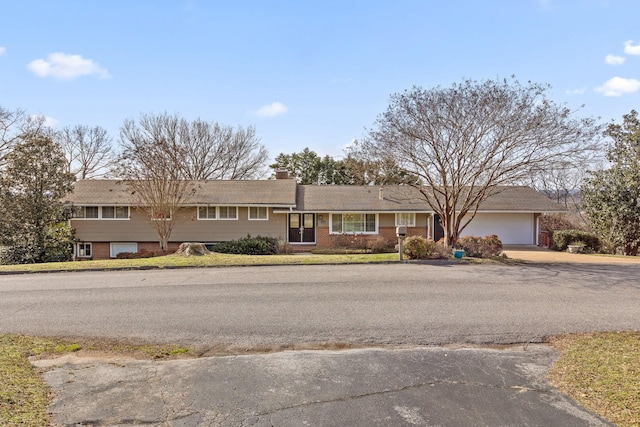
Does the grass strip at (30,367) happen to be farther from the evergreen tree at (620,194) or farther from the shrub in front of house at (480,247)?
the evergreen tree at (620,194)

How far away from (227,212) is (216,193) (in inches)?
66.6

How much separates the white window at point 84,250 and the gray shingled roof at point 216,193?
2.51 meters

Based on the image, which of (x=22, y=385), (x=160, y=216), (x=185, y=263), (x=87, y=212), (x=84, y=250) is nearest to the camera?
(x=22, y=385)

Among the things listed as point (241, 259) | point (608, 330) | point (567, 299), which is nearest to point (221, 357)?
point (608, 330)

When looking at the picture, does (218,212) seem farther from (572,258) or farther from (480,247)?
(572,258)

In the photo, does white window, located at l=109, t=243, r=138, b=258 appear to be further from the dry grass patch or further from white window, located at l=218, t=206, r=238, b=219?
the dry grass patch

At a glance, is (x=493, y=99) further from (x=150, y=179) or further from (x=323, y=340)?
(x=150, y=179)

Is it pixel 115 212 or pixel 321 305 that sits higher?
pixel 115 212

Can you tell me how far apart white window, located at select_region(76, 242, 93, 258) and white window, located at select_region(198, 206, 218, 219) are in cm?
668

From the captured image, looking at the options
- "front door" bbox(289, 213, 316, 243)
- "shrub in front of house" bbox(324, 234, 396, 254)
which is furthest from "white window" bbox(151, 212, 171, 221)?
"shrub in front of house" bbox(324, 234, 396, 254)

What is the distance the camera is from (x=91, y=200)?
25.8 meters

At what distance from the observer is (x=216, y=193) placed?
2712 cm

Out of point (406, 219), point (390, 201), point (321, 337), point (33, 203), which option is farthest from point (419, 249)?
point (33, 203)

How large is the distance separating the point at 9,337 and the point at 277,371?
176 inches
